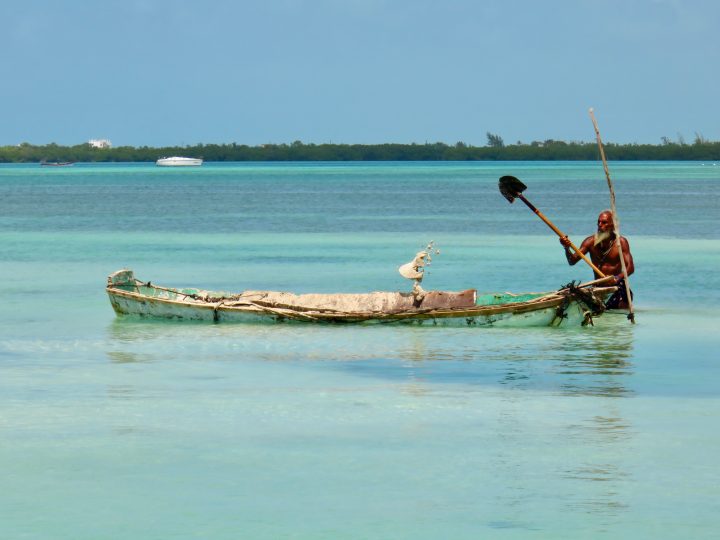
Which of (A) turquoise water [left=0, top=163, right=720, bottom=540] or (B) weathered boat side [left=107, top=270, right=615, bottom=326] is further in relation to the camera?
(B) weathered boat side [left=107, top=270, right=615, bottom=326]

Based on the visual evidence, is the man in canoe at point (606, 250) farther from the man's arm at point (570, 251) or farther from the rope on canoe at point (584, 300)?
the rope on canoe at point (584, 300)

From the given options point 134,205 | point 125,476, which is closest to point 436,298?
point 125,476

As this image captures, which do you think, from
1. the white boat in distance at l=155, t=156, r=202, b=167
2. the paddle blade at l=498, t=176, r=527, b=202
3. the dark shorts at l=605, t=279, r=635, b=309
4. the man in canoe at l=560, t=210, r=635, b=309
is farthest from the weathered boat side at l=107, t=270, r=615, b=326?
the white boat in distance at l=155, t=156, r=202, b=167

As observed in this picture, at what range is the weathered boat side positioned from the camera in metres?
17.8

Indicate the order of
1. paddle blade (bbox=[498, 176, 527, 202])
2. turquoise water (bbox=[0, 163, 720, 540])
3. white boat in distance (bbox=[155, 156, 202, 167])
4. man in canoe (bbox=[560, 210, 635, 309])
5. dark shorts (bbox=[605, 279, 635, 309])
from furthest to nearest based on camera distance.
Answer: white boat in distance (bbox=[155, 156, 202, 167]), dark shorts (bbox=[605, 279, 635, 309]), paddle blade (bbox=[498, 176, 527, 202]), man in canoe (bbox=[560, 210, 635, 309]), turquoise water (bbox=[0, 163, 720, 540])

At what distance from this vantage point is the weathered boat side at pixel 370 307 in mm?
17750

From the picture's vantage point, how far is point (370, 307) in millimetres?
18516

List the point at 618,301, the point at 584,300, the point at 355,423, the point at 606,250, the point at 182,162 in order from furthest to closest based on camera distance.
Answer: the point at 182,162, the point at 618,301, the point at 606,250, the point at 584,300, the point at 355,423

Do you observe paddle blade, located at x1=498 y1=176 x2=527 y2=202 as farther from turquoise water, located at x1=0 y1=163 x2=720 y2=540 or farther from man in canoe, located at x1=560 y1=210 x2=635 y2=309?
turquoise water, located at x1=0 y1=163 x2=720 y2=540

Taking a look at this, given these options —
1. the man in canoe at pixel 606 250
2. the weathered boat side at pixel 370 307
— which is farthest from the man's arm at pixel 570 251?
the weathered boat side at pixel 370 307

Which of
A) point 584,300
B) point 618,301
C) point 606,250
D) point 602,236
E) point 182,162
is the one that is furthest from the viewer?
point 182,162

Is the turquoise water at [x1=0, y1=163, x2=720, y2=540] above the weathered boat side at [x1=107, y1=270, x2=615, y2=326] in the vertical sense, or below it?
below

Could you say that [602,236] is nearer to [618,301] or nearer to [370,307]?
[618,301]

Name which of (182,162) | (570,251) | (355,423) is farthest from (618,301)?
(182,162)
